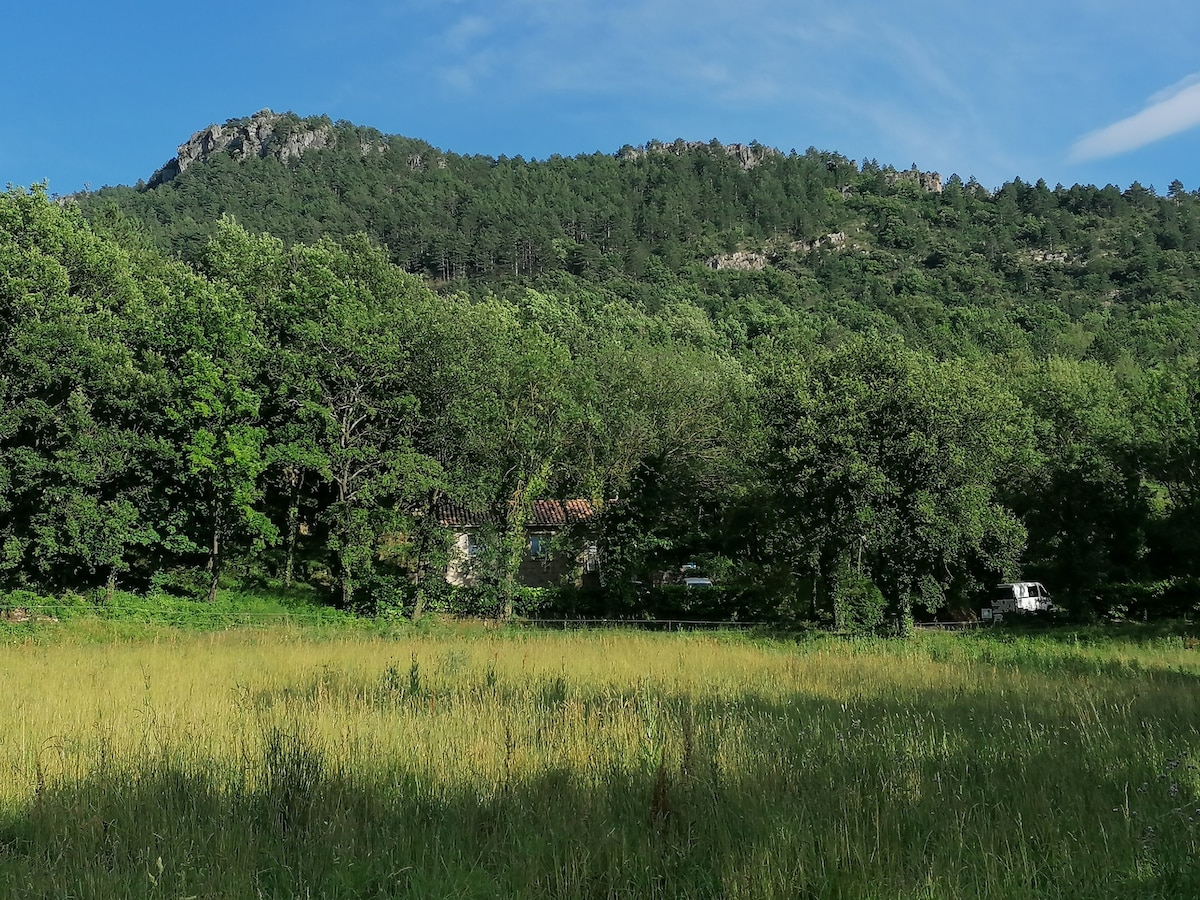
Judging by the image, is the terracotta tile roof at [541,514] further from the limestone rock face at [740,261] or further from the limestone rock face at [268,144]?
the limestone rock face at [268,144]

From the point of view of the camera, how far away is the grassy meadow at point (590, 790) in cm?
458

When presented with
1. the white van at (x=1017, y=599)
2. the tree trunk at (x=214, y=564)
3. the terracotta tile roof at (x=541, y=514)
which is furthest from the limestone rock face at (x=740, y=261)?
the tree trunk at (x=214, y=564)

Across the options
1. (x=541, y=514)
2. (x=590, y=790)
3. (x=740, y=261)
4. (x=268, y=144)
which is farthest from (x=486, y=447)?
(x=268, y=144)

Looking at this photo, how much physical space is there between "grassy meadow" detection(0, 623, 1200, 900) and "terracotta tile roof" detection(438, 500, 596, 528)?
2331 cm

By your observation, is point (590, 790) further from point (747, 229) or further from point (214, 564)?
point (747, 229)

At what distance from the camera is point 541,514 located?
4200 centimetres

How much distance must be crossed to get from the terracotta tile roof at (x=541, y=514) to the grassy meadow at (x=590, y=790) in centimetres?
2331

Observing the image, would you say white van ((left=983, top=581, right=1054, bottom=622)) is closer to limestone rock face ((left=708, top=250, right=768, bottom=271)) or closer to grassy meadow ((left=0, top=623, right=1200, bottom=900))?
grassy meadow ((left=0, top=623, right=1200, bottom=900))

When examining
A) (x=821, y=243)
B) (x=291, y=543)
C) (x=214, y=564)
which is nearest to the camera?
(x=214, y=564)

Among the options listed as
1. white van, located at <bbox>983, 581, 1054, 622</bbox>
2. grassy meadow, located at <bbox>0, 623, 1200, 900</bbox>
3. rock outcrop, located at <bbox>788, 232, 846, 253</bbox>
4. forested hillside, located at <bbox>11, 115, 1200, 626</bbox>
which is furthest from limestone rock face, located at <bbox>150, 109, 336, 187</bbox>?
grassy meadow, located at <bbox>0, 623, 1200, 900</bbox>

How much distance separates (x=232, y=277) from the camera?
37.2 meters

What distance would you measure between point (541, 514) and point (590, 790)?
36100 millimetres

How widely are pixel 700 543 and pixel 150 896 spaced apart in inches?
1285

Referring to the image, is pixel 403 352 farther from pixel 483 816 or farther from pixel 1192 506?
pixel 1192 506
